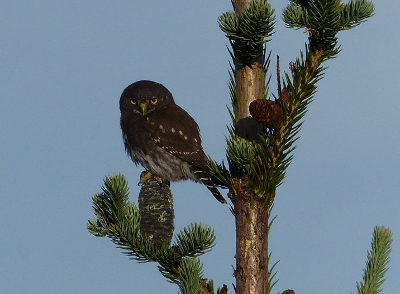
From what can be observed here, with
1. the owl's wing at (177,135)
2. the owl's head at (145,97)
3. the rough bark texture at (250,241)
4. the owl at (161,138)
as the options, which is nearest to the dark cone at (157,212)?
the rough bark texture at (250,241)

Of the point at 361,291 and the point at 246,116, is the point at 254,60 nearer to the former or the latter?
the point at 246,116

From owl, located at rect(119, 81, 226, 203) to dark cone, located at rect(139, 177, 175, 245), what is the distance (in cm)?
192

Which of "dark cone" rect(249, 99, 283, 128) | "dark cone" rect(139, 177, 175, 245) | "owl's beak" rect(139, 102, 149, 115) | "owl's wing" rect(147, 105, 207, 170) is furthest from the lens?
"owl's beak" rect(139, 102, 149, 115)

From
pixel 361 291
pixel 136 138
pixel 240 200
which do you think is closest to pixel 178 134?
pixel 136 138

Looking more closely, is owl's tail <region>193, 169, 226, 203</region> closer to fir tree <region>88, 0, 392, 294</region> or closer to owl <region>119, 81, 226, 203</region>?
owl <region>119, 81, 226, 203</region>

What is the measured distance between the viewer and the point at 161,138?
6762 mm

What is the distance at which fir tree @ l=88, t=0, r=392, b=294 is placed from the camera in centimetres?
357

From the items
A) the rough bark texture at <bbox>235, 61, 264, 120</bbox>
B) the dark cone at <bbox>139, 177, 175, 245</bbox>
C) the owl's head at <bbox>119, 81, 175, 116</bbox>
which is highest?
the owl's head at <bbox>119, 81, 175, 116</bbox>

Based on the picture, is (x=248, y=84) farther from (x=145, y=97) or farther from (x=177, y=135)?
(x=145, y=97)

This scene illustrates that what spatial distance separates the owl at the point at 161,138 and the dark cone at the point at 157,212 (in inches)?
75.6

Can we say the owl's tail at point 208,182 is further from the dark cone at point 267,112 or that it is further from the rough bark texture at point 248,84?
the dark cone at point 267,112

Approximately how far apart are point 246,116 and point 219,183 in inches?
21.6

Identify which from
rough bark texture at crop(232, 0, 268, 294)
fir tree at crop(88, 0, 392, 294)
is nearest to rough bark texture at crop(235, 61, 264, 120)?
fir tree at crop(88, 0, 392, 294)

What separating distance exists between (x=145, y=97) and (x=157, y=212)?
365cm
